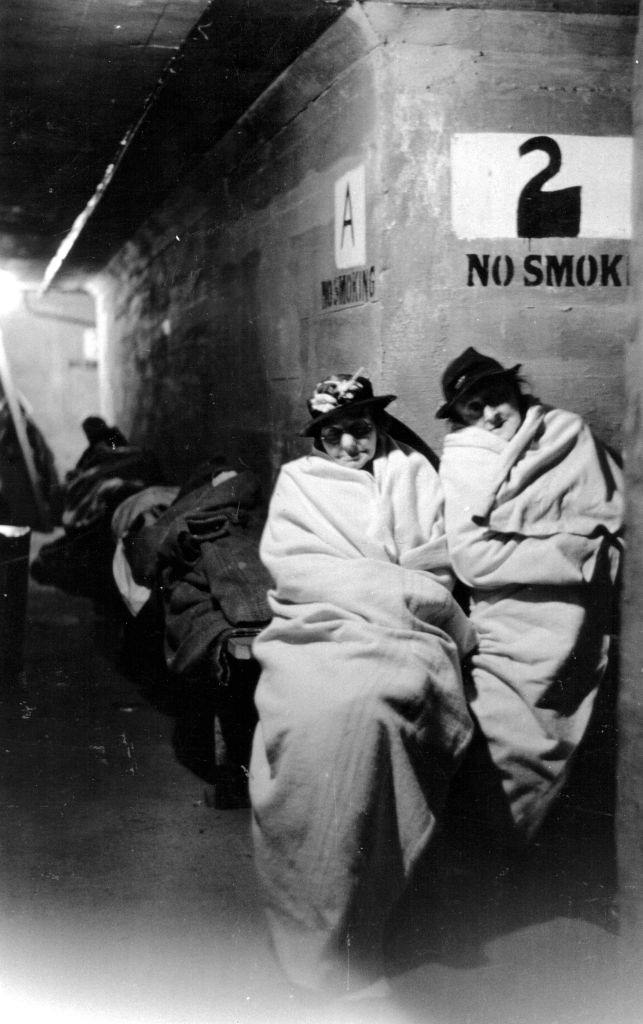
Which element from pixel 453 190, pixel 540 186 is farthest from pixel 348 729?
pixel 540 186

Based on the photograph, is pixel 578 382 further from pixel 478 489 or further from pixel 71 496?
pixel 71 496

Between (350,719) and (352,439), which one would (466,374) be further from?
(350,719)

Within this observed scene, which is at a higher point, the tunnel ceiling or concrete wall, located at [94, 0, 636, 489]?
the tunnel ceiling

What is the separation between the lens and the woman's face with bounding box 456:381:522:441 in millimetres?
3861

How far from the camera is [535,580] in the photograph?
349 cm

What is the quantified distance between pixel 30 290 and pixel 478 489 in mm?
13419

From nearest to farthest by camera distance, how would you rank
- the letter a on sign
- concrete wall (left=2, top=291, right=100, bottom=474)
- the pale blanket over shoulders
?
the pale blanket over shoulders < the letter a on sign < concrete wall (left=2, top=291, right=100, bottom=474)

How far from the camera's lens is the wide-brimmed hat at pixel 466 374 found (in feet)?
12.5

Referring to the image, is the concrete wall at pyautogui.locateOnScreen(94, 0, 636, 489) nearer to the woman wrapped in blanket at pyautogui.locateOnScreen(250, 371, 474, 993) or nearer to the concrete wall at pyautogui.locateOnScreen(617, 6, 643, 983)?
the woman wrapped in blanket at pyautogui.locateOnScreen(250, 371, 474, 993)

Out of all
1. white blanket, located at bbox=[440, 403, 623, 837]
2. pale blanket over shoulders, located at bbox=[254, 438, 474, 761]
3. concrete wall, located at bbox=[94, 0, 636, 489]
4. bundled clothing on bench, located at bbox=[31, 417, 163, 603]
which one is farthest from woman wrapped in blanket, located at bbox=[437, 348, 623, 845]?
bundled clothing on bench, located at bbox=[31, 417, 163, 603]

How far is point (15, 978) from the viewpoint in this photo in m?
3.01

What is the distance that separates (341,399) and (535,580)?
106 cm

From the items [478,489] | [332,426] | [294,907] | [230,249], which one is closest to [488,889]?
[294,907]

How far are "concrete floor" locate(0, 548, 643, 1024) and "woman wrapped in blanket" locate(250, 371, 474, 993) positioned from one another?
0.23 metres
